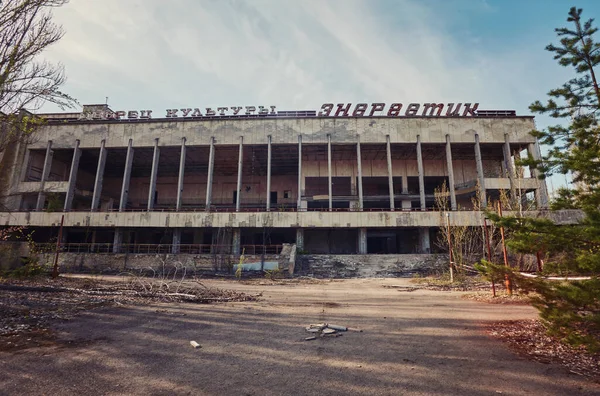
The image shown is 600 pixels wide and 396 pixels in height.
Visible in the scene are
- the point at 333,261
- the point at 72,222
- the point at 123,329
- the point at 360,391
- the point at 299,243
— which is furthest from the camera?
the point at 72,222

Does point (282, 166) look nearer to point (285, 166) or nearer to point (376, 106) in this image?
point (285, 166)

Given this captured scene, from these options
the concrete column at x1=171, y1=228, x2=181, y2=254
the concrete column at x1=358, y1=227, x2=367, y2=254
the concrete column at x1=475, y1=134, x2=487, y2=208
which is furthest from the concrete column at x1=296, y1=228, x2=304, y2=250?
the concrete column at x1=475, y1=134, x2=487, y2=208

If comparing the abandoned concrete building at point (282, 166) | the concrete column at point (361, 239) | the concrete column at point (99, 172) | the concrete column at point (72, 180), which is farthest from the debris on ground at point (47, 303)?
the concrete column at point (72, 180)

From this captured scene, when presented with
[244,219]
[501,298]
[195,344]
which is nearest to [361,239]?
[244,219]

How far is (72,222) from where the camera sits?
1219 inches

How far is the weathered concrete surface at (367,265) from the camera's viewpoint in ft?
73.4

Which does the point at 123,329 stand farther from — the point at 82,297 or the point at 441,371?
the point at 441,371

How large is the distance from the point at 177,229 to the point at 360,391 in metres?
30.8

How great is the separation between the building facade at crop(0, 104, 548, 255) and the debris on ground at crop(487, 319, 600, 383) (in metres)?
22.3

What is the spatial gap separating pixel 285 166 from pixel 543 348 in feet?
120

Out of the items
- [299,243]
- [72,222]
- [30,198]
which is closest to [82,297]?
[299,243]

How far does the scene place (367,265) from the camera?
76.9 feet

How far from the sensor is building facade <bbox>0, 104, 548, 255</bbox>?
2992cm

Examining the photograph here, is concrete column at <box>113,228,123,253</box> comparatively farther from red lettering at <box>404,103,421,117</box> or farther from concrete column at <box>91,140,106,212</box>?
red lettering at <box>404,103,421,117</box>
